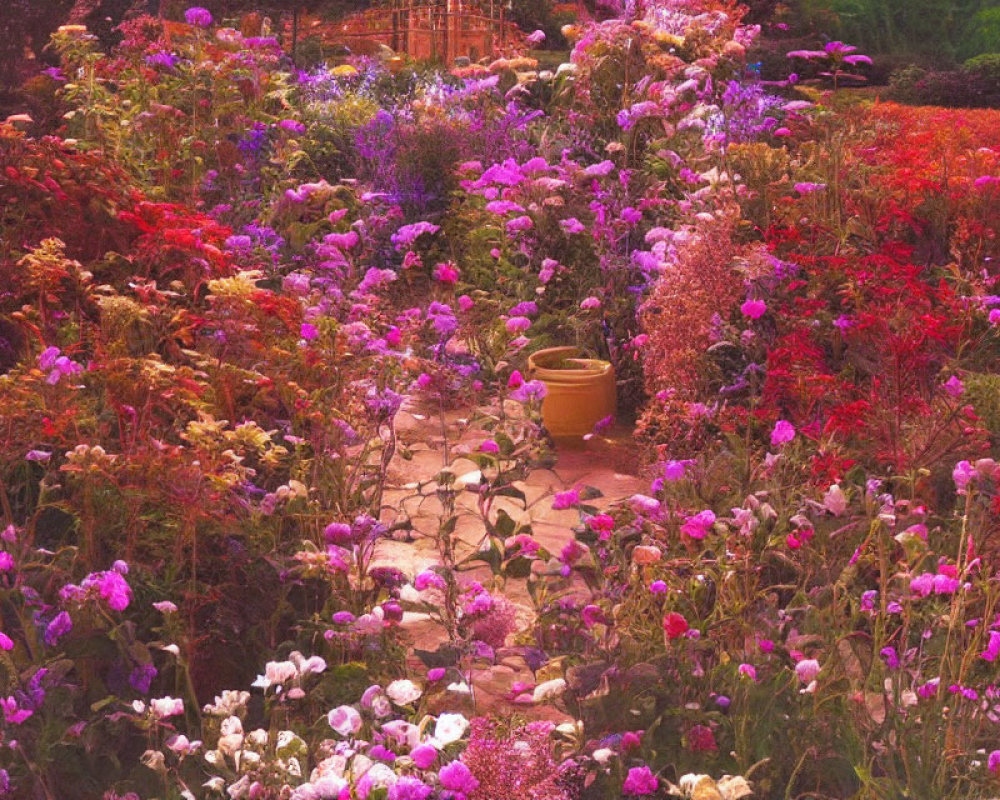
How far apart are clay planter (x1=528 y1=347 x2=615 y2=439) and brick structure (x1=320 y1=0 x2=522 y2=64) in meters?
11.0

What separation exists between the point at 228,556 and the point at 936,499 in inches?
87.8

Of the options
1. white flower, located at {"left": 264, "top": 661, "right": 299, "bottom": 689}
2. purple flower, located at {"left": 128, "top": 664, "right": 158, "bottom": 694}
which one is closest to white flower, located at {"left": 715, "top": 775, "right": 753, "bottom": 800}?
white flower, located at {"left": 264, "top": 661, "right": 299, "bottom": 689}

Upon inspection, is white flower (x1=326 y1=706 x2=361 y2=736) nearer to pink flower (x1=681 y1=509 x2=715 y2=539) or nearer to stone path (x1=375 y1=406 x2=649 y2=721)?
stone path (x1=375 y1=406 x2=649 y2=721)

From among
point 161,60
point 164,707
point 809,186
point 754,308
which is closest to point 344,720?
point 164,707

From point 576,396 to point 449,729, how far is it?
3121 mm

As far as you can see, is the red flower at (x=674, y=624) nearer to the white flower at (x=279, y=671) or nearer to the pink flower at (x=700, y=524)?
the pink flower at (x=700, y=524)

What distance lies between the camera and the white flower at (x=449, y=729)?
7.02 feet

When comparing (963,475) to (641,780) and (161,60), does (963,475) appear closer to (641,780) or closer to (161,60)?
(641,780)

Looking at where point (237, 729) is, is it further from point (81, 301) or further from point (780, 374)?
point (780, 374)

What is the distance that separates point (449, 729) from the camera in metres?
2.15

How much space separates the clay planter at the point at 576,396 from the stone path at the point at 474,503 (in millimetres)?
133

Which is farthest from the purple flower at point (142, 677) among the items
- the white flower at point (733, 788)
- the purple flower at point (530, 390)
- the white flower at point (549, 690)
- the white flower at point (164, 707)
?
the purple flower at point (530, 390)

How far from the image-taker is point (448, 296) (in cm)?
638

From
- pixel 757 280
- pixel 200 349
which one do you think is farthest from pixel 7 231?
pixel 757 280
